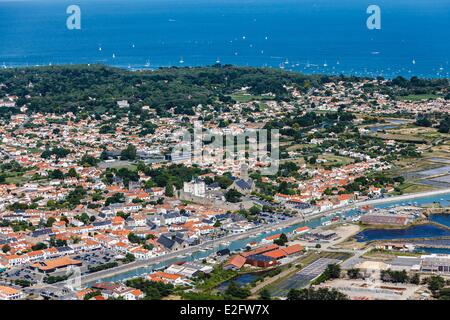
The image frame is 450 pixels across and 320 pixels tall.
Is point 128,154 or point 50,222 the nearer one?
point 50,222

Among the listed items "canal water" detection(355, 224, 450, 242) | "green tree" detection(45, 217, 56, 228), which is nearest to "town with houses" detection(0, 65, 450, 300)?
"green tree" detection(45, 217, 56, 228)

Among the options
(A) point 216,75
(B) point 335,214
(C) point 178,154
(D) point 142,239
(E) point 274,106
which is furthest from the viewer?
(A) point 216,75

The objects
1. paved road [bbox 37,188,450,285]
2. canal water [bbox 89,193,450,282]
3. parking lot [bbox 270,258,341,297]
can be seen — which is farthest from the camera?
canal water [bbox 89,193,450,282]

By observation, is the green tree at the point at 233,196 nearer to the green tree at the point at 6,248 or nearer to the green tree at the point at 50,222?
the green tree at the point at 50,222

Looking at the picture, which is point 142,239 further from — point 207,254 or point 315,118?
point 315,118

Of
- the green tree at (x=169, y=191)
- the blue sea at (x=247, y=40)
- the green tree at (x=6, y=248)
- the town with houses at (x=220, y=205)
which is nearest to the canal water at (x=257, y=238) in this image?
the town with houses at (x=220, y=205)

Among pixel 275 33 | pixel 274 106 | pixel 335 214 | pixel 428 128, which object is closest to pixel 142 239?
pixel 335 214

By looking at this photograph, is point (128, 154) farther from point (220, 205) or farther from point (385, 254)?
point (385, 254)

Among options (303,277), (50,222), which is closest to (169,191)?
(50,222)

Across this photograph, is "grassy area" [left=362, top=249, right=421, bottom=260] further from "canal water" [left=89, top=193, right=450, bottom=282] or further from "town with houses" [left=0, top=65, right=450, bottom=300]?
"canal water" [left=89, top=193, right=450, bottom=282]
